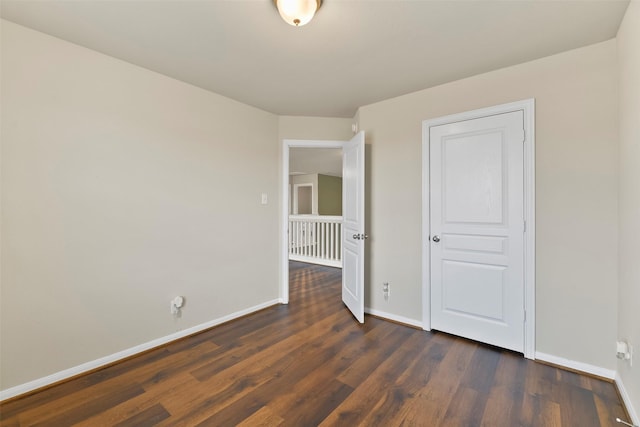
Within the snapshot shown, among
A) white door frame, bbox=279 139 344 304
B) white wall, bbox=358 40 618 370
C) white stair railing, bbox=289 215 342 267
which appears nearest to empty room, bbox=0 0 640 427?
white wall, bbox=358 40 618 370

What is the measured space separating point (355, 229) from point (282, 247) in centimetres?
103

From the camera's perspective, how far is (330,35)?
5.96ft

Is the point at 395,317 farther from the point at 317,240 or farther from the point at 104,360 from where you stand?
the point at 317,240

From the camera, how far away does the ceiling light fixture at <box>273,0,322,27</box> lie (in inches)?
56.2

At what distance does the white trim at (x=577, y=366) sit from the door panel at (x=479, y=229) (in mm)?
150

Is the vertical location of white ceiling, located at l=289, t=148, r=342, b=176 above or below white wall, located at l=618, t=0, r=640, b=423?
above

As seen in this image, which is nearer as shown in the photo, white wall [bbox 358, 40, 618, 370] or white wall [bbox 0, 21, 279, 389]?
white wall [bbox 0, 21, 279, 389]

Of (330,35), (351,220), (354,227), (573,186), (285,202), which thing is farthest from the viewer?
(285,202)

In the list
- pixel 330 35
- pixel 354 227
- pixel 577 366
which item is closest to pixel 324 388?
pixel 354 227

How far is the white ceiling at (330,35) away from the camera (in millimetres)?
1581

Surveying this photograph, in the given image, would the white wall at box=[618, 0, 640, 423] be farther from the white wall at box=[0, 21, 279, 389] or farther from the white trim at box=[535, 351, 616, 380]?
the white wall at box=[0, 21, 279, 389]

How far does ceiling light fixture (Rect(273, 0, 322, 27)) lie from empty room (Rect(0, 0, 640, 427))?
11 mm

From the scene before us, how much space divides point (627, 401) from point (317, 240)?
4.68 metres

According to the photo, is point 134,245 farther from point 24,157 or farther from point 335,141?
point 335,141
